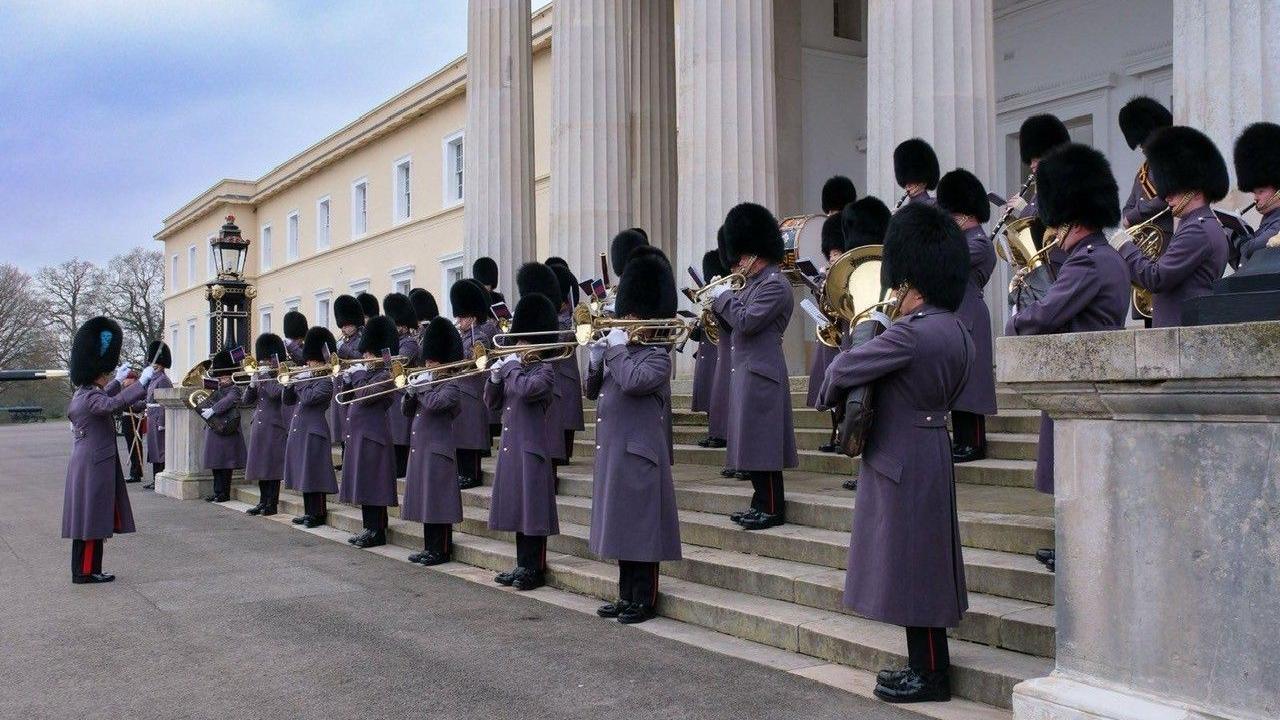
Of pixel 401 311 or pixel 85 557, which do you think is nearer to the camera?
pixel 85 557

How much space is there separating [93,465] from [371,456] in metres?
2.06

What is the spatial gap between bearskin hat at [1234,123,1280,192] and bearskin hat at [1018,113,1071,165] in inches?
48.7

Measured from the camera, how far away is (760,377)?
6.89 m

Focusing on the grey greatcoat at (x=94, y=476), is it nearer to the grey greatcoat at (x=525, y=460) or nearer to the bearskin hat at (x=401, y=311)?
the grey greatcoat at (x=525, y=460)

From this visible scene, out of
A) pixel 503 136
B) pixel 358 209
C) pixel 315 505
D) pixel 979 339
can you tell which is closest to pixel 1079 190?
pixel 979 339

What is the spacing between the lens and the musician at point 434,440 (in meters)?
8.28

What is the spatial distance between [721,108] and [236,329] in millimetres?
10160

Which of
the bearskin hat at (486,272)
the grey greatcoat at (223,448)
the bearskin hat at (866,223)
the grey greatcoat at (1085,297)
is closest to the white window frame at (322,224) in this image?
the grey greatcoat at (223,448)

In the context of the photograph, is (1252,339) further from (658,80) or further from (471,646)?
(658,80)

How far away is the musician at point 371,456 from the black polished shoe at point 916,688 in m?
5.46

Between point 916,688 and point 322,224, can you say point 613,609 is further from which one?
point 322,224

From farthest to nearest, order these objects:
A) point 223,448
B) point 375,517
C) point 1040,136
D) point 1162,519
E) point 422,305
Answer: point 223,448
point 422,305
point 375,517
point 1040,136
point 1162,519

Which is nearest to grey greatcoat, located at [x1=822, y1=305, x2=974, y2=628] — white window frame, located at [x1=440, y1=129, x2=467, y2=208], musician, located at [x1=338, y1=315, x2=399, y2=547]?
musician, located at [x1=338, y1=315, x2=399, y2=547]

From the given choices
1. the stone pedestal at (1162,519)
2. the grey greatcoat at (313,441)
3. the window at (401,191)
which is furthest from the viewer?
the window at (401,191)
